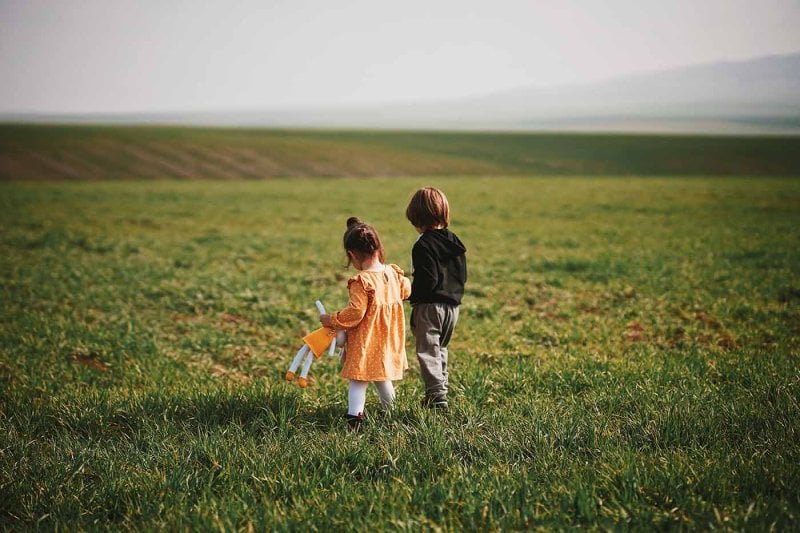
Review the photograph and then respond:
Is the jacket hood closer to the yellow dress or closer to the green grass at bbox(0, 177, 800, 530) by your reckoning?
the yellow dress

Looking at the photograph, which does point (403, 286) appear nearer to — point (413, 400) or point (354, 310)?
point (354, 310)

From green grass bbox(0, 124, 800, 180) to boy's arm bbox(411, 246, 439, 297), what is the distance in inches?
1833

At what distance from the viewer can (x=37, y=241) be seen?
1590 cm

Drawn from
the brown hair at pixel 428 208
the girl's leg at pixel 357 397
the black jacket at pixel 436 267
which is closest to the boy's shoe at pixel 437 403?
the girl's leg at pixel 357 397

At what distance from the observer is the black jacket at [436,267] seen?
464cm

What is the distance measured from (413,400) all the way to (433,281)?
3.47 ft

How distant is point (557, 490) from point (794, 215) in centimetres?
2382

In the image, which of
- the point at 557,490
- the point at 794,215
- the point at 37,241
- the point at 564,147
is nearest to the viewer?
the point at 557,490

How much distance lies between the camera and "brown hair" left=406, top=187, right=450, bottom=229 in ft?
15.3

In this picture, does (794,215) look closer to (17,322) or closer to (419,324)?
(419,324)

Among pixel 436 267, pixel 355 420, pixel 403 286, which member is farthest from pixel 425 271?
pixel 355 420

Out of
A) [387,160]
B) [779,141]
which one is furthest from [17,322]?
[779,141]

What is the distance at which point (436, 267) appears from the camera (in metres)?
4.65

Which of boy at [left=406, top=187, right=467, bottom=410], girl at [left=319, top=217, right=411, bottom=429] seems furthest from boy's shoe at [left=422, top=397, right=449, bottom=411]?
girl at [left=319, top=217, right=411, bottom=429]
